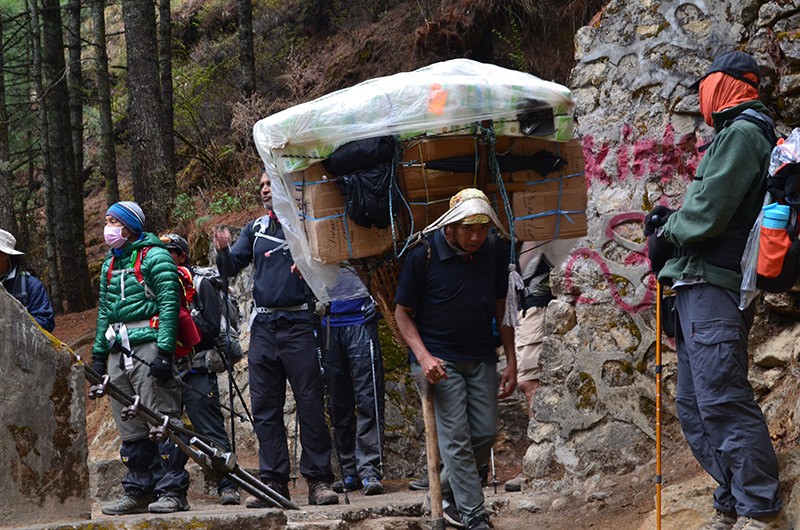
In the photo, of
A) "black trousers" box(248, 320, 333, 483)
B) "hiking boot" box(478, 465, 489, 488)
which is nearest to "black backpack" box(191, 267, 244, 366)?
"black trousers" box(248, 320, 333, 483)

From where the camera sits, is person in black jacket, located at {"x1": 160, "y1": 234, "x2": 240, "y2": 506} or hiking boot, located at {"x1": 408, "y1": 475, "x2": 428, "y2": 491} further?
hiking boot, located at {"x1": 408, "y1": 475, "x2": 428, "y2": 491}

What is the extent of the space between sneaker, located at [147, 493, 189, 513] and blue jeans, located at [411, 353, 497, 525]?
2.09 metres

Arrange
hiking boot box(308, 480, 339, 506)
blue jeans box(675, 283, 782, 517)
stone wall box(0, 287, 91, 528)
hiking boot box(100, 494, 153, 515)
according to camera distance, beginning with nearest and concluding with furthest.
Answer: stone wall box(0, 287, 91, 528) → blue jeans box(675, 283, 782, 517) → hiking boot box(100, 494, 153, 515) → hiking boot box(308, 480, 339, 506)

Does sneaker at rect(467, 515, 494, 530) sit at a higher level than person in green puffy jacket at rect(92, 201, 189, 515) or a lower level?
lower

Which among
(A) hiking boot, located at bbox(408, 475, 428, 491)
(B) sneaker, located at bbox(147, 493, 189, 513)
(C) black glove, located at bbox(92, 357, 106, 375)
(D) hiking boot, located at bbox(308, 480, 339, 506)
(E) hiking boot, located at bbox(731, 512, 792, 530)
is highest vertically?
(C) black glove, located at bbox(92, 357, 106, 375)

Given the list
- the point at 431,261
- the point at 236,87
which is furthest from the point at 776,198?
the point at 236,87

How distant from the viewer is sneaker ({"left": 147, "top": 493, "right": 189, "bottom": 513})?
6793 millimetres

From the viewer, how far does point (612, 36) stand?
24.0 ft

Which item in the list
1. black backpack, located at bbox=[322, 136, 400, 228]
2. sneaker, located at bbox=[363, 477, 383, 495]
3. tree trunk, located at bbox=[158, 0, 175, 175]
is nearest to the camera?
black backpack, located at bbox=[322, 136, 400, 228]

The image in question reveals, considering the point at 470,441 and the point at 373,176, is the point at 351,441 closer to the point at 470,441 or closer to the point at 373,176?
the point at 470,441

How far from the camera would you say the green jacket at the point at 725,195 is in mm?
4766

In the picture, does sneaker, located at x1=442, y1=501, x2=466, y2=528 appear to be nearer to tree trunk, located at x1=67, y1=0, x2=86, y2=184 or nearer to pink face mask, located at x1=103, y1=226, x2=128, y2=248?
pink face mask, located at x1=103, y1=226, x2=128, y2=248

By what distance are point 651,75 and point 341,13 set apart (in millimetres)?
15012

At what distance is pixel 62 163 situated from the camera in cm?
1939
